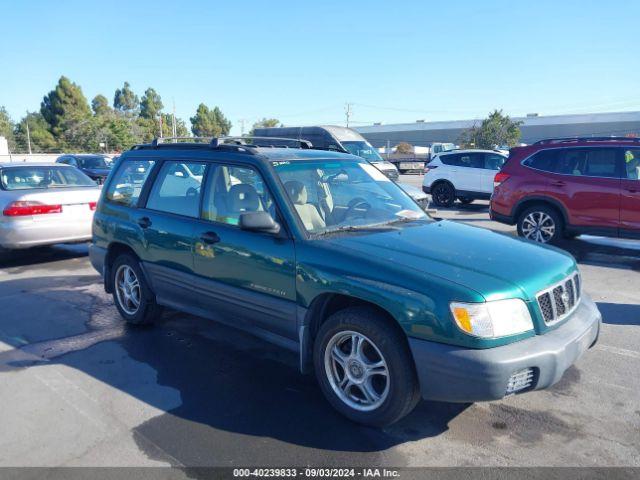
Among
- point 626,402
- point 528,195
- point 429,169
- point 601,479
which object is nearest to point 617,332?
point 626,402

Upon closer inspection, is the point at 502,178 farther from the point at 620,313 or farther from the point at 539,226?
the point at 620,313

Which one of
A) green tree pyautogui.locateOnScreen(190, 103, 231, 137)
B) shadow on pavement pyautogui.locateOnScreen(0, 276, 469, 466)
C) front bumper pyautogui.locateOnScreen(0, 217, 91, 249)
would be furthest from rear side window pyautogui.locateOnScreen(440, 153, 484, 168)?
green tree pyautogui.locateOnScreen(190, 103, 231, 137)

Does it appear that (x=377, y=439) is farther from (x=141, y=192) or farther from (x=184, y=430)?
(x=141, y=192)

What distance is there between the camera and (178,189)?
15.8 ft

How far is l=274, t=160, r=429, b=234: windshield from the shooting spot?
13.1 ft

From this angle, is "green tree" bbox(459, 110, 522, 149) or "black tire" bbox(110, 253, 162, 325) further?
"green tree" bbox(459, 110, 522, 149)

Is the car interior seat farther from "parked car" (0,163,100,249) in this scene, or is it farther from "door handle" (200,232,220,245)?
"parked car" (0,163,100,249)

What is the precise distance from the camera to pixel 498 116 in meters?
54.3

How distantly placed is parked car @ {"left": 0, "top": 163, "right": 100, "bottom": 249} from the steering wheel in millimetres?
5718

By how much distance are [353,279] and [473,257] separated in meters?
0.82

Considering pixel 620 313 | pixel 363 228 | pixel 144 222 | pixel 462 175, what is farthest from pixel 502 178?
pixel 144 222

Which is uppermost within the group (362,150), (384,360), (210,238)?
(362,150)

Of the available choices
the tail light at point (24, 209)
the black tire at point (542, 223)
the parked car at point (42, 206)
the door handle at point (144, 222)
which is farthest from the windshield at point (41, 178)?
the black tire at point (542, 223)

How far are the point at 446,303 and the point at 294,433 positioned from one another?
128cm
